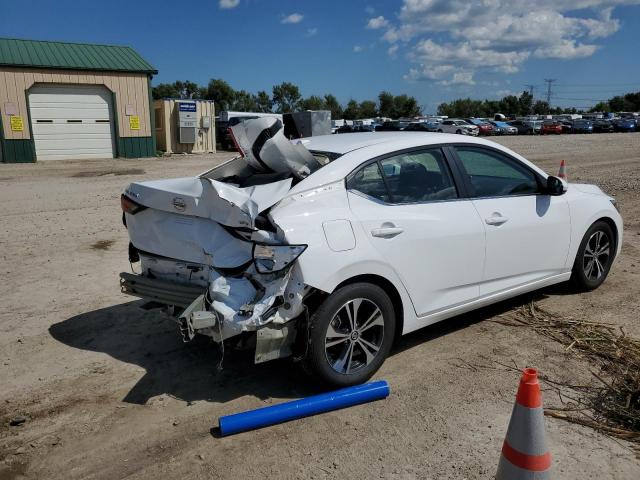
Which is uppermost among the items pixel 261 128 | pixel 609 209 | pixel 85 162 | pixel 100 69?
pixel 100 69

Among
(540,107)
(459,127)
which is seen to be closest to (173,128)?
(459,127)

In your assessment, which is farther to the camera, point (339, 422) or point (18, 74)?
point (18, 74)

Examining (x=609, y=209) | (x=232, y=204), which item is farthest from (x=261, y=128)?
(x=609, y=209)

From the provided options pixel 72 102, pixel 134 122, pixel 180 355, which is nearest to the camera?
pixel 180 355

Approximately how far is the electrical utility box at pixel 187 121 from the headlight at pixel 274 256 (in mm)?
25223

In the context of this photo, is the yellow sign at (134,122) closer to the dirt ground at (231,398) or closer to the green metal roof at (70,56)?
the green metal roof at (70,56)

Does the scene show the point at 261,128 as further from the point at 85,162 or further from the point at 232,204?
the point at 85,162

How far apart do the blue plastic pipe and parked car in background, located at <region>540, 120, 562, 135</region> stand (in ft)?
162

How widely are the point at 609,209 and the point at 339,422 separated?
3770 mm

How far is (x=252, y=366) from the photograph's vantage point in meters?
4.28

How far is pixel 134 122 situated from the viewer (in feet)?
80.2

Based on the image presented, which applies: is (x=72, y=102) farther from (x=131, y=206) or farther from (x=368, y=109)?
(x=368, y=109)

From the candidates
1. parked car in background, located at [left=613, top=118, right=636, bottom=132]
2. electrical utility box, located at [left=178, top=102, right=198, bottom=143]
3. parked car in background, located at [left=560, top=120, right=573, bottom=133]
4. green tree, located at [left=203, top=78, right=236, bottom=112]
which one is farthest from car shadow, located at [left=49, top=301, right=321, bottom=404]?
green tree, located at [left=203, top=78, right=236, bottom=112]

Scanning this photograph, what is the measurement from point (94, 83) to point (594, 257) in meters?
22.2
